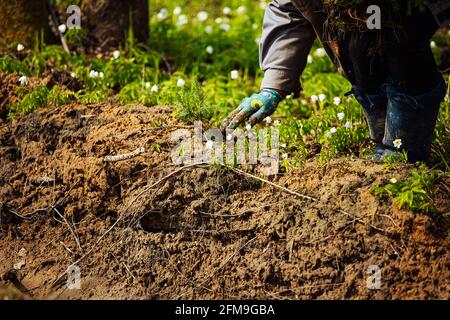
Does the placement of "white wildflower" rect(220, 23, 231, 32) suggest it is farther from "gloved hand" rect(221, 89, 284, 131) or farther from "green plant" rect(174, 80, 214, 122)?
"gloved hand" rect(221, 89, 284, 131)

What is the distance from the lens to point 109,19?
543 cm

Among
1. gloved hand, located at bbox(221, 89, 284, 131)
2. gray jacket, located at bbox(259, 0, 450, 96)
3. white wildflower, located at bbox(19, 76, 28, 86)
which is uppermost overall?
gray jacket, located at bbox(259, 0, 450, 96)

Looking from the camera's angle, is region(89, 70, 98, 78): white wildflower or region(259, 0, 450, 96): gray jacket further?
region(89, 70, 98, 78): white wildflower

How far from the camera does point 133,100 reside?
15.3ft

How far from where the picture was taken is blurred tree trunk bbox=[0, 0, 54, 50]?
5.10 m

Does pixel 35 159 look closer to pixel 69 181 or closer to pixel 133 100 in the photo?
pixel 69 181

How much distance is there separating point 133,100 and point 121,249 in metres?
1.34

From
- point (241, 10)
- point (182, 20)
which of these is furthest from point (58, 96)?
point (241, 10)

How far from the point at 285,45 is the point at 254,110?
0.40 m

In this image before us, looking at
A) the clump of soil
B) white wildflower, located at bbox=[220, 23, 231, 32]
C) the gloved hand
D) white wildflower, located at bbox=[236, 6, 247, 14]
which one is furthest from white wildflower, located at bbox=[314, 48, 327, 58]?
the clump of soil

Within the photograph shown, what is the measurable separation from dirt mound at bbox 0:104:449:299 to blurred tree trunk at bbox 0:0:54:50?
4.36 ft

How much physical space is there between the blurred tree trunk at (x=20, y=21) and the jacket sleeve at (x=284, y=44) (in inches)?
79.4
